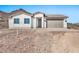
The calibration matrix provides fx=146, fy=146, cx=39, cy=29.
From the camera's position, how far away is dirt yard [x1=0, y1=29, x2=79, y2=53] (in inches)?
72.6

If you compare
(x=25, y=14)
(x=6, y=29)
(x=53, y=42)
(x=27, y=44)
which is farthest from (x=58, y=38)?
(x=6, y=29)

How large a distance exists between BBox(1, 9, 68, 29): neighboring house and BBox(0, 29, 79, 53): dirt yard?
0.22 ft

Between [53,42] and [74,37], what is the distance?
0.90 ft

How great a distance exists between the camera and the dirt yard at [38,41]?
1.84 metres

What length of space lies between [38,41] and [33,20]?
0.29 m

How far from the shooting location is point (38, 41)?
1.86m

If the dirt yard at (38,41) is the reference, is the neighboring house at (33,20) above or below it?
above

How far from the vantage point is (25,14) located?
1920 mm

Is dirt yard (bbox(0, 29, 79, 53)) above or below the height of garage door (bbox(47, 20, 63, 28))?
below

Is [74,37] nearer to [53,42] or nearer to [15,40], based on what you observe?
[53,42]

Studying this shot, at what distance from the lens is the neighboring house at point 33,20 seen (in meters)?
1.89

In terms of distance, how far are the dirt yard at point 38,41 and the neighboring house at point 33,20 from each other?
67mm

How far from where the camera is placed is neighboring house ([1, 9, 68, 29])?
1.89 m
